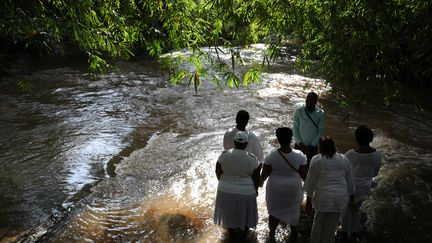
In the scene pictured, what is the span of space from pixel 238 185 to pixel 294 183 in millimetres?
700

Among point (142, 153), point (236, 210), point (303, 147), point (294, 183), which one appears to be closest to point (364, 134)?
point (294, 183)

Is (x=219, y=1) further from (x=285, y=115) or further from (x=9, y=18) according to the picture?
(x=285, y=115)

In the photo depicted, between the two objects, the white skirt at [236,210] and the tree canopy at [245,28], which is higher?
the tree canopy at [245,28]

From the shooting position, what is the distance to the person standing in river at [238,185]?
171 inches

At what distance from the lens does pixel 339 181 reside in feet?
13.8

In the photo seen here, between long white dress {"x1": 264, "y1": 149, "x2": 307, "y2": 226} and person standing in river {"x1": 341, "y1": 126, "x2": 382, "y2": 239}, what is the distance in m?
0.65

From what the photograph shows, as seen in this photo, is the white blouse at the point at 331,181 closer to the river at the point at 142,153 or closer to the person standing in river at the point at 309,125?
the river at the point at 142,153

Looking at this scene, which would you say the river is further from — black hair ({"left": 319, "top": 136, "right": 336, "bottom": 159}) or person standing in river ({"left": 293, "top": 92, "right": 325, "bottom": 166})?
black hair ({"left": 319, "top": 136, "right": 336, "bottom": 159})

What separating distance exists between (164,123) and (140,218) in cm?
525

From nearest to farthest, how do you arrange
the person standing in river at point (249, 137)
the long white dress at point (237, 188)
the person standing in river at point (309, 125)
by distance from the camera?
the long white dress at point (237, 188)
the person standing in river at point (249, 137)
the person standing in river at point (309, 125)

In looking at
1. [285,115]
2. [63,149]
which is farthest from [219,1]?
[285,115]

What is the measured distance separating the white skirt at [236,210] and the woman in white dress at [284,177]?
299mm

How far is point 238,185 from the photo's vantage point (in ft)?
14.3

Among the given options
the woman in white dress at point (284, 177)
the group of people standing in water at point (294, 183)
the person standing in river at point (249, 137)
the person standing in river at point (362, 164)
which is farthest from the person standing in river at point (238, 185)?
the person standing in river at point (362, 164)
